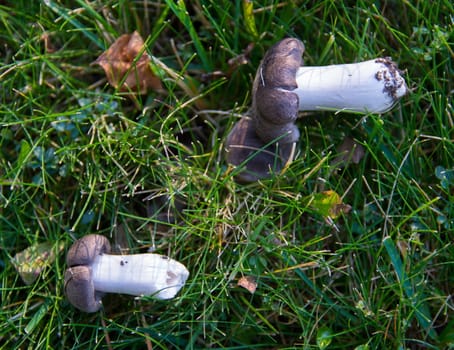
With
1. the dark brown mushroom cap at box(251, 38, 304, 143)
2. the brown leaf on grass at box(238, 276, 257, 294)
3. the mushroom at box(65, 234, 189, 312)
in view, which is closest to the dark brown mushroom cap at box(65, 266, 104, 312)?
the mushroom at box(65, 234, 189, 312)

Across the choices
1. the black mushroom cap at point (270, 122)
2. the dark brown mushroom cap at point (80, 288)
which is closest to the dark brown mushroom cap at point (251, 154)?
the black mushroom cap at point (270, 122)

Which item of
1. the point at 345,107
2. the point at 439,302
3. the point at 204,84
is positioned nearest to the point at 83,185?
the point at 204,84

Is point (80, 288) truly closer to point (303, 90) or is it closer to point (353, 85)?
point (303, 90)

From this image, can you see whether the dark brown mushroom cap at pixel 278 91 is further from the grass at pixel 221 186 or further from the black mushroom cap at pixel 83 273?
the black mushroom cap at pixel 83 273

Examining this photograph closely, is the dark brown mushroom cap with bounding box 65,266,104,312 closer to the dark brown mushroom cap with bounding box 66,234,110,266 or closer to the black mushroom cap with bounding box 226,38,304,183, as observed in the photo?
the dark brown mushroom cap with bounding box 66,234,110,266

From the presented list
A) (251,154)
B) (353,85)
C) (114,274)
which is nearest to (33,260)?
(114,274)
